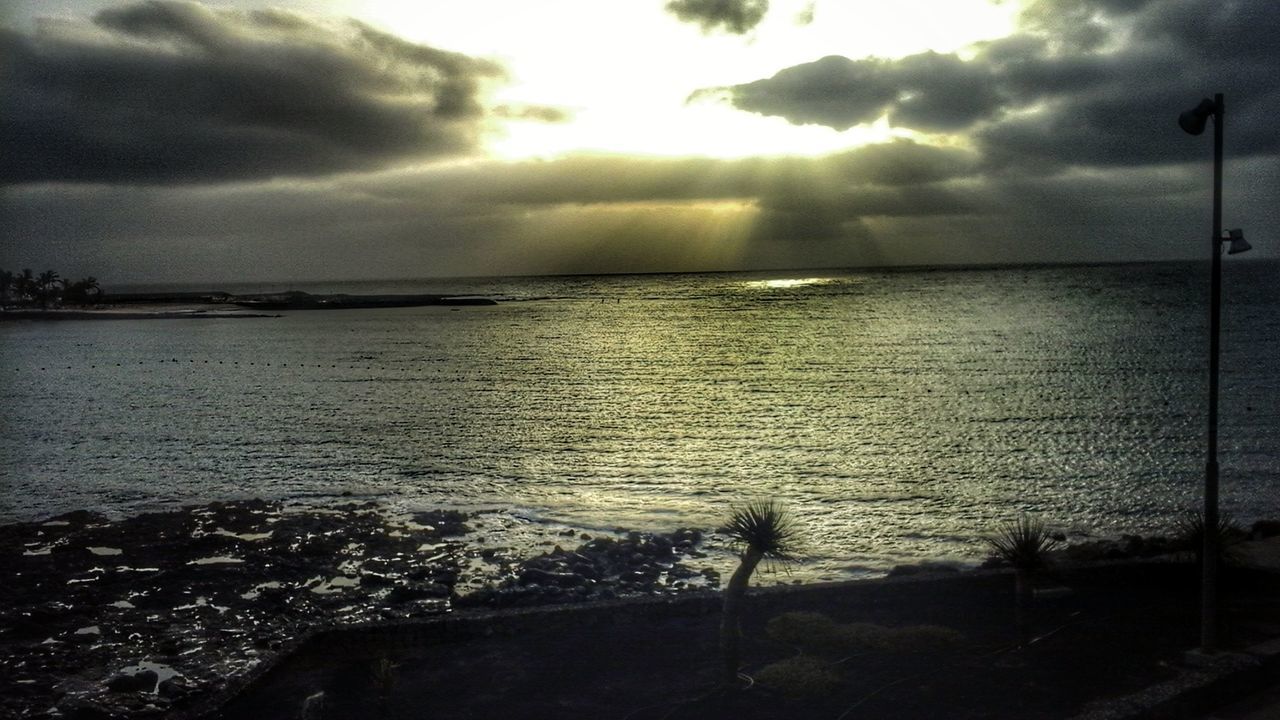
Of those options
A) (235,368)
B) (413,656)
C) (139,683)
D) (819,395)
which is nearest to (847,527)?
(413,656)

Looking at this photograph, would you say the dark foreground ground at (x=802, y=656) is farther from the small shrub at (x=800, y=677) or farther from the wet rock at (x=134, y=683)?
the wet rock at (x=134, y=683)

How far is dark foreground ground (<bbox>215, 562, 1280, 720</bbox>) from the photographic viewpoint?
1065 centimetres

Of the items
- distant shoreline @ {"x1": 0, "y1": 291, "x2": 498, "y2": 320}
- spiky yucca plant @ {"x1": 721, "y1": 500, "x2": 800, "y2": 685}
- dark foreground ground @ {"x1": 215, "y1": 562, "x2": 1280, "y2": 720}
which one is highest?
distant shoreline @ {"x1": 0, "y1": 291, "x2": 498, "y2": 320}

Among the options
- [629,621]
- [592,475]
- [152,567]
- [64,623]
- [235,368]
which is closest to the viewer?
[629,621]

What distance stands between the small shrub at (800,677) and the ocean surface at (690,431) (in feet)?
25.8

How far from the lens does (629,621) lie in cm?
1373

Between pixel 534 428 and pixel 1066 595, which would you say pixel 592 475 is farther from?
pixel 1066 595

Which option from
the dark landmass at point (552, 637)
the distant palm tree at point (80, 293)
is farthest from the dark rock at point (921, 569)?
the distant palm tree at point (80, 293)

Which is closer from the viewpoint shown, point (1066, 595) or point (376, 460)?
point (1066, 595)

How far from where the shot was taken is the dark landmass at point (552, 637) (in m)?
10.9

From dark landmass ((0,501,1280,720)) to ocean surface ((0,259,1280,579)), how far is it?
5300 mm

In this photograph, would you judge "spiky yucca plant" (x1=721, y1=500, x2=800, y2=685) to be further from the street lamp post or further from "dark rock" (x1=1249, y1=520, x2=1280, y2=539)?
"dark rock" (x1=1249, y1=520, x2=1280, y2=539)

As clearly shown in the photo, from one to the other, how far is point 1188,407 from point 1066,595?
33.2 m

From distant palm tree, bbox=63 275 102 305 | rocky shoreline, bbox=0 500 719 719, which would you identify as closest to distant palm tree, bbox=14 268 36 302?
distant palm tree, bbox=63 275 102 305
